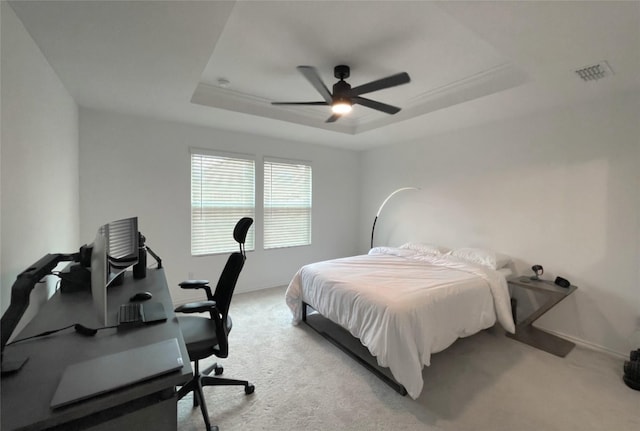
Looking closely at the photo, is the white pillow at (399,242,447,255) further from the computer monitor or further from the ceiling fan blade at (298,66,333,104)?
the computer monitor

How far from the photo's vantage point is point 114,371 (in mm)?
925

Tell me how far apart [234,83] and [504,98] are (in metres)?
2.82

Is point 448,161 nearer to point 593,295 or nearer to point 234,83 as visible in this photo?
point 593,295

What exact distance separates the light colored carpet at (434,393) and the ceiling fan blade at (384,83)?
7.87ft

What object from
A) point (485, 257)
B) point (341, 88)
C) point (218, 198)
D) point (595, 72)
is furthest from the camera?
point (218, 198)

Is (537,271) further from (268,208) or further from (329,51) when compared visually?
(268,208)

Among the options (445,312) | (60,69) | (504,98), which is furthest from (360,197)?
(60,69)

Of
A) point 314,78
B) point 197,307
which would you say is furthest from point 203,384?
point 314,78

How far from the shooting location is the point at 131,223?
2.10 m

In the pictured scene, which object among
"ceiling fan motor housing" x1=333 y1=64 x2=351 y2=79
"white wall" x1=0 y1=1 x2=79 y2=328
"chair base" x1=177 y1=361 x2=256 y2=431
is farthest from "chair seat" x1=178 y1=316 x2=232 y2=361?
"ceiling fan motor housing" x1=333 y1=64 x2=351 y2=79

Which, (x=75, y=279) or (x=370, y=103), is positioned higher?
(x=370, y=103)

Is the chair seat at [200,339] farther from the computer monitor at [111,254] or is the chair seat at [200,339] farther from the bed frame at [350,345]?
the bed frame at [350,345]

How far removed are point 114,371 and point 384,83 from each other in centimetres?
235

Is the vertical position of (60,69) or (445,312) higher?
(60,69)
